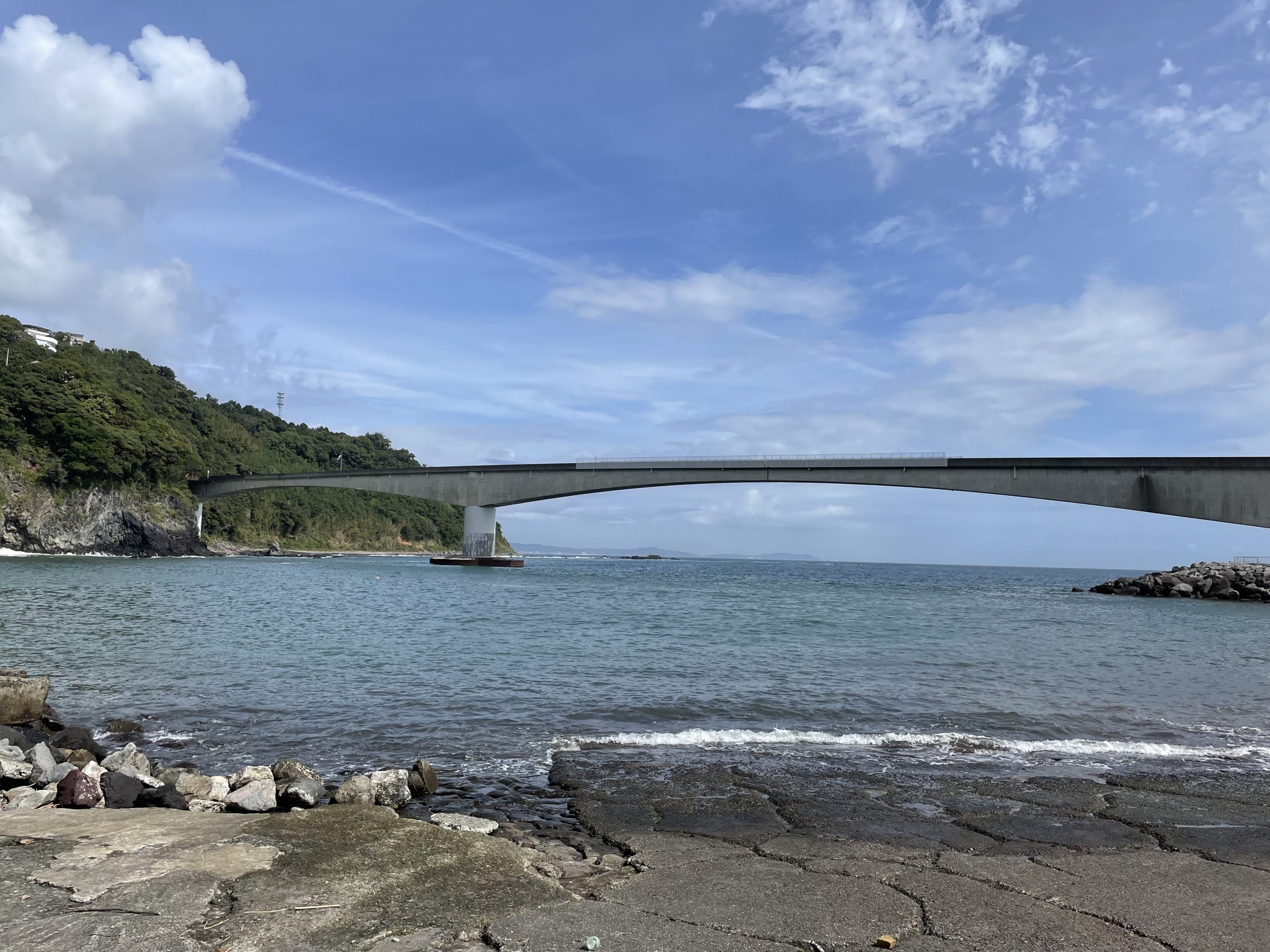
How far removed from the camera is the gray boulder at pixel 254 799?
7.41 m

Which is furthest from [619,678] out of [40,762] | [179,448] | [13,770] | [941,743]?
[179,448]

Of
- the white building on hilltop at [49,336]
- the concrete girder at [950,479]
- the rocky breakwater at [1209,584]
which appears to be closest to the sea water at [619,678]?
the concrete girder at [950,479]

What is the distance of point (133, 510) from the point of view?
266ft

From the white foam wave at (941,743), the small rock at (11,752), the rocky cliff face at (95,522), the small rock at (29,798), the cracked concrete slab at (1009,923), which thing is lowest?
the white foam wave at (941,743)

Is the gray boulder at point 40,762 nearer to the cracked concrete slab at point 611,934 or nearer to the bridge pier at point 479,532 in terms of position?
the cracked concrete slab at point 611,934

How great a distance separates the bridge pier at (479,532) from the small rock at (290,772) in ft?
226

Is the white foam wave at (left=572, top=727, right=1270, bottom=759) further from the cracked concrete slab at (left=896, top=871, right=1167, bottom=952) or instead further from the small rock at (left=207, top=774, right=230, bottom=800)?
the cracked concrete slab at (left=896, top=871, right=1167, bottom=952)

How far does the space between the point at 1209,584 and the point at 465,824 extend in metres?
61.4

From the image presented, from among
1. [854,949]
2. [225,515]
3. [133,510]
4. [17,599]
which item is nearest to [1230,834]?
[854,949]

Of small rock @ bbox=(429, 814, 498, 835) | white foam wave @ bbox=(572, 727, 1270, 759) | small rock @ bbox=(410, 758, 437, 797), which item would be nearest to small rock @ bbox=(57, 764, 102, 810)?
small rock @ bbox=(410, 758, 437, 797)

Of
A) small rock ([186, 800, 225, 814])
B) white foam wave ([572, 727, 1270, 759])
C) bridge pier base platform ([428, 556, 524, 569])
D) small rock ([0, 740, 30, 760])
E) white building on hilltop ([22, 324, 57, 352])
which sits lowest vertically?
white foam wave ([572, 727, 1270, 759])

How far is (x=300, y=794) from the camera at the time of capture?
7531mm

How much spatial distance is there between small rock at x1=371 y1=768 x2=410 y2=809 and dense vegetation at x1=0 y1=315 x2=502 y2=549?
8026 cm

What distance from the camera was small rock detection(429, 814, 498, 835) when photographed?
677 cm
